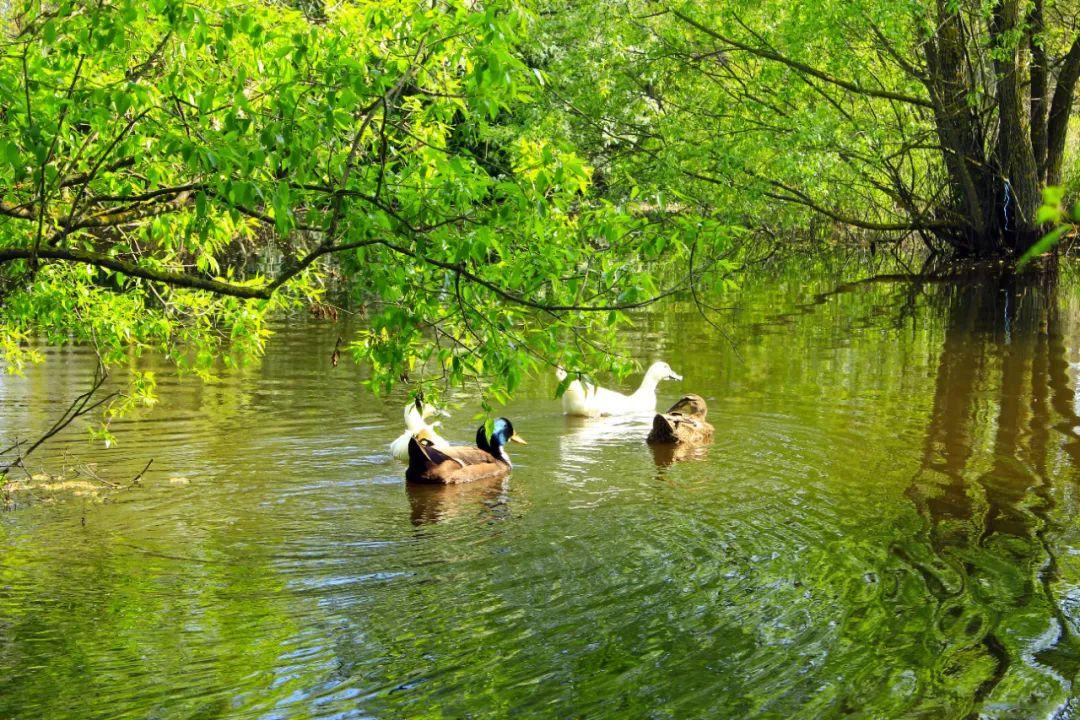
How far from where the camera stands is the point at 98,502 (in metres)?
9.44

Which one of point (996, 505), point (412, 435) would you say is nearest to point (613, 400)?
point (412, 435)

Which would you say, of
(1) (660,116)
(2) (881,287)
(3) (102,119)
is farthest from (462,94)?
(2) (881,287)

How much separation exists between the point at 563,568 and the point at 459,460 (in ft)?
10.2

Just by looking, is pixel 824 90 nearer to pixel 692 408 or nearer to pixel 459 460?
pixel 692 408

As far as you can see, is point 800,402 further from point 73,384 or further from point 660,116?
point 660,116

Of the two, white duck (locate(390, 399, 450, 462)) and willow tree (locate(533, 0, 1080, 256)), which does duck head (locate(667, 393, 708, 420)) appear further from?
willow tree (locate(533, 0, 1080, 256))

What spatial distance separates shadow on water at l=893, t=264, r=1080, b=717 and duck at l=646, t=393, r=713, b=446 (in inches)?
88.2

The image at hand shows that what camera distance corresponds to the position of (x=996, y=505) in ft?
30.1

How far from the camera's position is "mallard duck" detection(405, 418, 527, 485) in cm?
1012

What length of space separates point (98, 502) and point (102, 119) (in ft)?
14.3

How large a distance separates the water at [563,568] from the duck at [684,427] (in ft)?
0.73

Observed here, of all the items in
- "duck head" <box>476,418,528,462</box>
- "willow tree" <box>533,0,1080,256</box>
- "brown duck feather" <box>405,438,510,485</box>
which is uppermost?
"willow tree" <box>533,0,1080,256</box>

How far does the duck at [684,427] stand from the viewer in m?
11.8

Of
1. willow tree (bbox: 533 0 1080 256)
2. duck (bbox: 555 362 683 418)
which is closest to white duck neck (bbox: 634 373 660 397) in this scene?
duck (bbox: 555 362 683 418)
